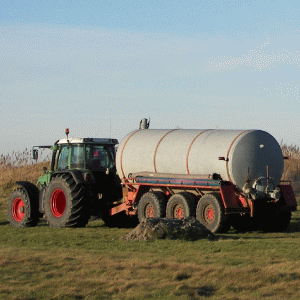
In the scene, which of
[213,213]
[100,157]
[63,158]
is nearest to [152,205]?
[213,213]

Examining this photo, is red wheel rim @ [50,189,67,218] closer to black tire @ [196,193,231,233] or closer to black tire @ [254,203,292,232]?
black tire @ [196,193,231,233]

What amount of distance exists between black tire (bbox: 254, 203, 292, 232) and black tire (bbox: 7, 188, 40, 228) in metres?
7.03

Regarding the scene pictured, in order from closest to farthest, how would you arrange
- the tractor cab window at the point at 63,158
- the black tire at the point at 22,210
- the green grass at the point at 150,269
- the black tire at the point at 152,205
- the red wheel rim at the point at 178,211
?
the green grass at the point at 150,269
the red wheel rim at the point at 178,211
the black tire at the point at 152,205
the tractor cab window at the point at 63,158
the black tire at the point at 22,210

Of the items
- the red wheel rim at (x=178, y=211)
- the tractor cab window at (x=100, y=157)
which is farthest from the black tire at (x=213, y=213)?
the tractor cab window at (x=100, y=157)

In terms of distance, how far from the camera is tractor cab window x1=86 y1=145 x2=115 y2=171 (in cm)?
1942

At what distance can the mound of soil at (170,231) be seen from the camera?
14945 millimetres

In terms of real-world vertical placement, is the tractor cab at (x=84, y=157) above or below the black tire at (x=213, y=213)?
above

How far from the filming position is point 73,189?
1848cm

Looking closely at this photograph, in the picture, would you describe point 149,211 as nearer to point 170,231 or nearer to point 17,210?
point 170,231

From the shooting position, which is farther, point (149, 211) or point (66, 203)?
point (149, 211)

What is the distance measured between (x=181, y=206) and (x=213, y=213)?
1171mm

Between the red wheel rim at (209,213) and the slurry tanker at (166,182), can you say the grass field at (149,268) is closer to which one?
the red wheel rim at (209,213)

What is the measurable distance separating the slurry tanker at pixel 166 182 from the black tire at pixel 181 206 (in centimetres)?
3

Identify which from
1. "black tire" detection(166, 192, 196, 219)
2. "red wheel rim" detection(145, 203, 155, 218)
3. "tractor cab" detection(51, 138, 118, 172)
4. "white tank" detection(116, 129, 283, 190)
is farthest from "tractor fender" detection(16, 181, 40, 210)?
"black tire" detection(166, 192, 196, 219)
